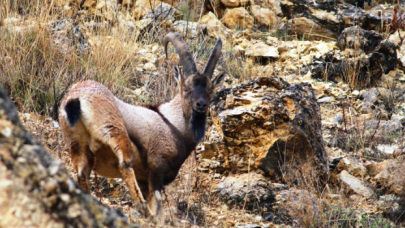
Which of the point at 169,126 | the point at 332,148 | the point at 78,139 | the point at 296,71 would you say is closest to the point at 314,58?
the point at 296,71

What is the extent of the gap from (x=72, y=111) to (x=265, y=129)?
2.83m

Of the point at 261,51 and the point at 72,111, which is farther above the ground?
the point at 72,111

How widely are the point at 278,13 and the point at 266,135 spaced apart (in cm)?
679

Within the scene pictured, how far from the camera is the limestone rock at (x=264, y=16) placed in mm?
11820

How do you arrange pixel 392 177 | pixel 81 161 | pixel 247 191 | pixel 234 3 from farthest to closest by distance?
1. pixel 234 3
2. pixel 392 177
3. pixel 247 191
4. pixel 81 161

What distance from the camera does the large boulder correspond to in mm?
5898

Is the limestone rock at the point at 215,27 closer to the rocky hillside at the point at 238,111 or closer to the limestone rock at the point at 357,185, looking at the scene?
the rocky hillside at the point at 238,111

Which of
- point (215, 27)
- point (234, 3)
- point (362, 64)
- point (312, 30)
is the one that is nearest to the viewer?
point (362, 64)

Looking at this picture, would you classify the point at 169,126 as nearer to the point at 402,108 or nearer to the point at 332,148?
the point at 332,148

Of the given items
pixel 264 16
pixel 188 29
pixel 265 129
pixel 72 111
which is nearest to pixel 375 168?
pixel 265 129

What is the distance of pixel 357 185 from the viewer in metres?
6.07

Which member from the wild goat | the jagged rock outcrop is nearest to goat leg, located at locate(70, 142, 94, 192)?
A: the wild goat

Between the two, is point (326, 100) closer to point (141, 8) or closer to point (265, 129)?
point (265, 129)

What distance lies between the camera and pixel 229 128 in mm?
5984
